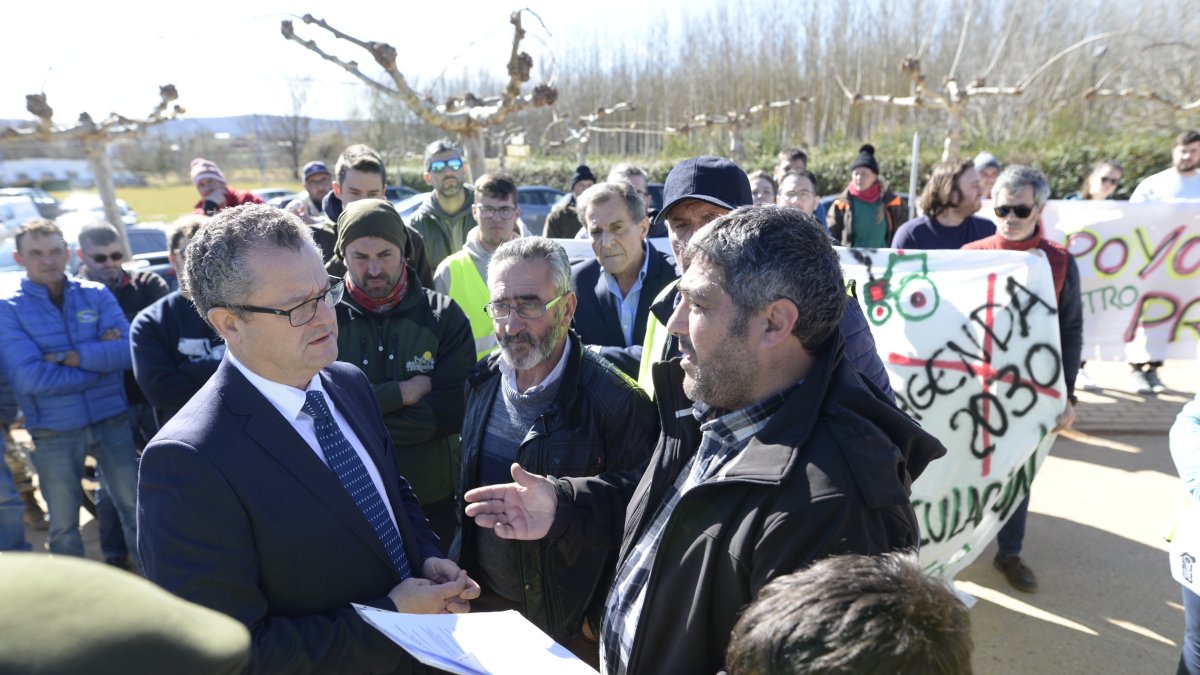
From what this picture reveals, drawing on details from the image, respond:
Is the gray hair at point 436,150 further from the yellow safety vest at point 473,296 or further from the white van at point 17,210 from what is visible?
the white van at point 17,210

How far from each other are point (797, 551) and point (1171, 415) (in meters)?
6.81

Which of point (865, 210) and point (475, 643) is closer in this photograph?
point (475, 643)

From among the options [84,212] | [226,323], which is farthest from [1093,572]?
[84,212]

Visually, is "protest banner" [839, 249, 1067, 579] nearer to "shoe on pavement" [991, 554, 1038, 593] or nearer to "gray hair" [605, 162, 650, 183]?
"shoe on pavement" [991, 554, 1038, 593]

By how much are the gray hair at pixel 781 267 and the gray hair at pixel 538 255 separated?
103cm

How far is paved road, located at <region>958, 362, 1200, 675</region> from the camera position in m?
3.45

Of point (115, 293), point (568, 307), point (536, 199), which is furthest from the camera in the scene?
point (536, 199)

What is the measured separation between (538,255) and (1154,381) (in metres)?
7.23

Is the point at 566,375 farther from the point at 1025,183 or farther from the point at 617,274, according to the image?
the point at 1025,183

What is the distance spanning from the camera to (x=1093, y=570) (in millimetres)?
4141

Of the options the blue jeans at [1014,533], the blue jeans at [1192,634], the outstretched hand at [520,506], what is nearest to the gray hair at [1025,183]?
the blue jeans at [1014,533]

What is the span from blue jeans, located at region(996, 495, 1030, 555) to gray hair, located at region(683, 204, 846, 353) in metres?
3.12

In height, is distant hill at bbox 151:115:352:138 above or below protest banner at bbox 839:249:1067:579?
above

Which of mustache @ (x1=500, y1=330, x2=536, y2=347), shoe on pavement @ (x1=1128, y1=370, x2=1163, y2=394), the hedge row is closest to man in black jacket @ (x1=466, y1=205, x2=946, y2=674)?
mustache @ (x1=500, y1=330, x2=536, y2=347)
